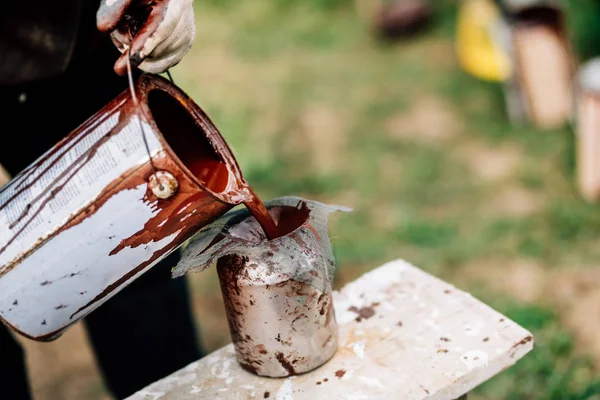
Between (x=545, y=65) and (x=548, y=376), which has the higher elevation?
(x=545, y=65)

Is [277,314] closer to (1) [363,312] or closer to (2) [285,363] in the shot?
(2) [285,363]

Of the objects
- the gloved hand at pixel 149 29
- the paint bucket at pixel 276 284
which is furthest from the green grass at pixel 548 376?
the gloved hand at pixel 149 29

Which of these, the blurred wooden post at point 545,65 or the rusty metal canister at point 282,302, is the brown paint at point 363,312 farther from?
the blurred wooden post at point 545,65

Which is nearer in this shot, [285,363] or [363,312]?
[285,363]

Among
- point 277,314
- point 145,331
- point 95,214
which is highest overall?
point 95,214

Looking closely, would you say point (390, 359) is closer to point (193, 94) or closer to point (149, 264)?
point (149, 264)

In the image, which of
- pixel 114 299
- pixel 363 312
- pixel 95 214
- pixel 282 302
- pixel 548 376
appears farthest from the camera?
pixel 548 376

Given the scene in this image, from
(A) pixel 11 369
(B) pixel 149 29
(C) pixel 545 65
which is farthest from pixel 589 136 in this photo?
(A) pixel 11 369
